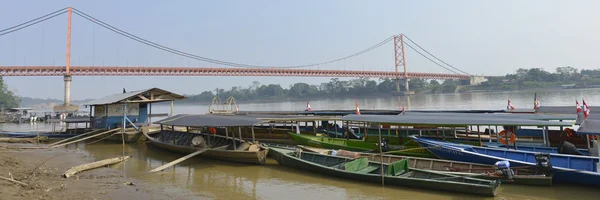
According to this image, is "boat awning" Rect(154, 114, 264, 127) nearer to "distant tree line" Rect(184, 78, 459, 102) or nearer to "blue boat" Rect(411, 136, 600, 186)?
"blue boat" Rect(411, 136, 600, 186)

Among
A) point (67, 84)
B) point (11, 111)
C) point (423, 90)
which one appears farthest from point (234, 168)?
point (423, 90)

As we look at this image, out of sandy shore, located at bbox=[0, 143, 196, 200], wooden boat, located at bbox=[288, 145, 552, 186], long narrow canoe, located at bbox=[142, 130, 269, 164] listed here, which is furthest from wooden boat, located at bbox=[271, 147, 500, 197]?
sandy shore, located at bbox=[0, 143, 196, 200]

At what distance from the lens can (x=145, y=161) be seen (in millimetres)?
12195

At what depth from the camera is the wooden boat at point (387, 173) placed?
708cm

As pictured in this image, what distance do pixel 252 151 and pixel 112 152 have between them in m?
7.42

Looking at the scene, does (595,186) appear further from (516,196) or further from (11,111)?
(11,111)

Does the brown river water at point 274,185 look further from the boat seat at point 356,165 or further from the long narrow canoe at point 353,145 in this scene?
the long narrow canoe at point 353,145

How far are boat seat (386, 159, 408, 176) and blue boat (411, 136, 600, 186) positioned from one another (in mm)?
1783

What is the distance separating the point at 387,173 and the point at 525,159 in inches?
139

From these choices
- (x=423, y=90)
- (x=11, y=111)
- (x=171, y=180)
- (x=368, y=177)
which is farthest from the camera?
(x=423, y=90)

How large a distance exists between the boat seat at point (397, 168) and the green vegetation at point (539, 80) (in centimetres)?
7341

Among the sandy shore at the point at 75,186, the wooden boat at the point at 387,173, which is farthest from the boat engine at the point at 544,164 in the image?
the sandy shore at the point at 75,186

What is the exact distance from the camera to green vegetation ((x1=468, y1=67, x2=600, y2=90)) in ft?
224

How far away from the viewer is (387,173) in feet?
26.9
